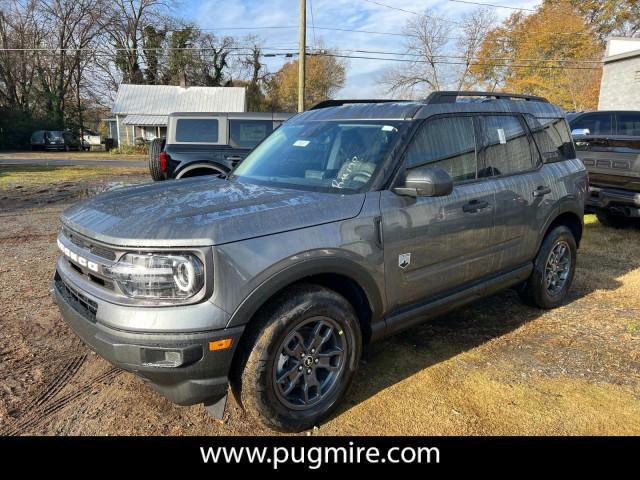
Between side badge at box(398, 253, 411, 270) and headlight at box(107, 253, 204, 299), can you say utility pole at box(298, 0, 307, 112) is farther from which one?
headlight at box(107, 253, 204, 299)

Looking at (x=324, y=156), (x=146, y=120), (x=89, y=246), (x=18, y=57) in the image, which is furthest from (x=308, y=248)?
(x=18, y=57)

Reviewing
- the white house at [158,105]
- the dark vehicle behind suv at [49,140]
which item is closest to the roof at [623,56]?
the white house at [158,105]

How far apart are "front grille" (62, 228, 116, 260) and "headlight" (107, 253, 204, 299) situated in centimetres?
16

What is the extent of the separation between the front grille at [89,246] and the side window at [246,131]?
680 cm

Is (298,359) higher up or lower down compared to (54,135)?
lower down

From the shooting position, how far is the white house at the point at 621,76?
21.1 m

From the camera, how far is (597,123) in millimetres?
10156

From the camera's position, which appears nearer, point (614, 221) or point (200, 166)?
point (614, 221)

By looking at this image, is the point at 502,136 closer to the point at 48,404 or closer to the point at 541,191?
the point at 541,191

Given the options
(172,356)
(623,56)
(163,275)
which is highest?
(623,56)

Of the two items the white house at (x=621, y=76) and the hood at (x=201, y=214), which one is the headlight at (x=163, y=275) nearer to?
the hood at (x=201, y=214)

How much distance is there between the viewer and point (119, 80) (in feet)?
150

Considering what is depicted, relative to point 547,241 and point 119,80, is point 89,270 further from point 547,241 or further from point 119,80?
point 119,80

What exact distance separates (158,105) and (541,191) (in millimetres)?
37383
